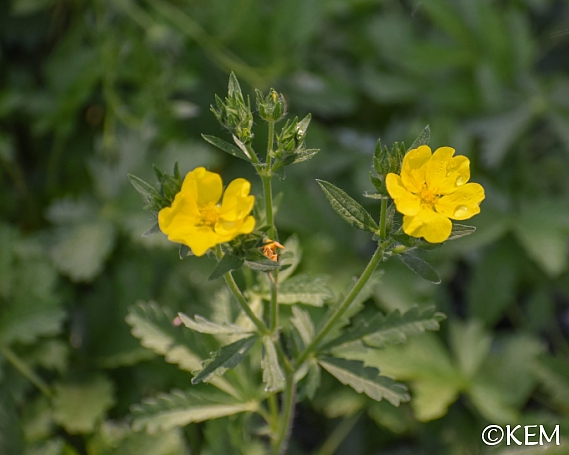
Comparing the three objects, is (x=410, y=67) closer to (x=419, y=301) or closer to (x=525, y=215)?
(x=525, y=215)

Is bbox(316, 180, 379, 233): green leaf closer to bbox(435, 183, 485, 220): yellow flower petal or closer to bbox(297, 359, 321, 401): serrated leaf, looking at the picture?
bbox(435, 183, 485, 220): yellow flower petal

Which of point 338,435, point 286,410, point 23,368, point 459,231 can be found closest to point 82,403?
point 23,368

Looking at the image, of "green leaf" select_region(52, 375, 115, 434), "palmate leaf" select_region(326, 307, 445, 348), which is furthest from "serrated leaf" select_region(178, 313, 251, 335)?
"green leaf" select_region(52, 375, 115, 434)

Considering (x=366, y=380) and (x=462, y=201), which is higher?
(x=462, y=201)

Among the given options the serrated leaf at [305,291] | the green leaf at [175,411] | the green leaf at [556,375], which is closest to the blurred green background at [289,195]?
the green leaf at [556,375]

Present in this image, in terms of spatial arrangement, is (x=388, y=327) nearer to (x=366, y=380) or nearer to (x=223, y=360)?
(x=366, y=380)
